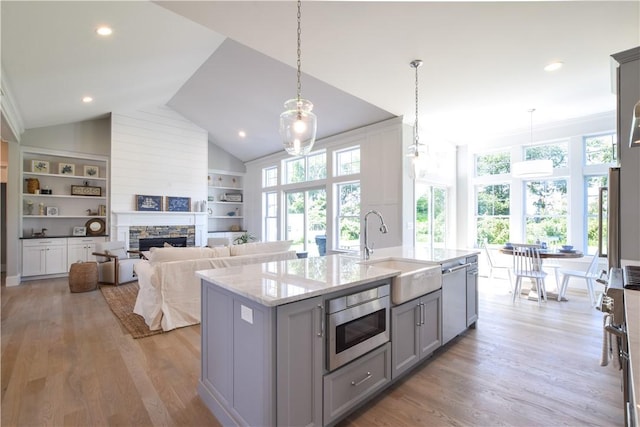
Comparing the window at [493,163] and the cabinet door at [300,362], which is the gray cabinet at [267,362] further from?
the window at [493,163]

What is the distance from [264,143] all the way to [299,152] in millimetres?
5335

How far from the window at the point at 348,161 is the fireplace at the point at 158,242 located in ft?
13.8

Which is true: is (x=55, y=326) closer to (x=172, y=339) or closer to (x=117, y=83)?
(x=172, y=339)

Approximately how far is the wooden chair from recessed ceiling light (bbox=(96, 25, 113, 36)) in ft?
12.5

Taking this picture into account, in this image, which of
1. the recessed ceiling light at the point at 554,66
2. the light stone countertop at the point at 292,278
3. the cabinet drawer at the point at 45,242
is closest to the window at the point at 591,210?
the recessed ceiling light at the point at 554,66

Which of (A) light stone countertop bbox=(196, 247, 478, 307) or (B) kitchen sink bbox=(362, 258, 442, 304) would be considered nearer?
(A) light stone countertop bbox=(196, 247, 478, 307)

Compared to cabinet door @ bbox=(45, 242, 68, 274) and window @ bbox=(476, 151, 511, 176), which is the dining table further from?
cabinet door @ bbox=(45, 242, 68, 274)

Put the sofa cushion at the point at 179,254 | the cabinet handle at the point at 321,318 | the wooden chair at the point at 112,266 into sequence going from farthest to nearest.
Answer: the wooden chair at the point at 112,266
the sofa cushion at the point at 179,254
the cabinet handle at the point at 321,318

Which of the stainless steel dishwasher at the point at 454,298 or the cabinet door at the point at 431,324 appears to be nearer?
the cabinet door at the point at 431,324

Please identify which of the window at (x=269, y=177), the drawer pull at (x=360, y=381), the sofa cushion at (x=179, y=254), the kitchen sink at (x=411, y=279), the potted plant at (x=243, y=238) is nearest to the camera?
the drawer pull at (x=360, y=381)

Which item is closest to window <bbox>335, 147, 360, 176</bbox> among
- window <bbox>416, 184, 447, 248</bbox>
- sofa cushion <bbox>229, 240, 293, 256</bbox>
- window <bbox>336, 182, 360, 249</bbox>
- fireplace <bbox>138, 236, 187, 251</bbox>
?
window <bbox>336, 182, 360, 249</bbox>

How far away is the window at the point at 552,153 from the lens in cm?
568

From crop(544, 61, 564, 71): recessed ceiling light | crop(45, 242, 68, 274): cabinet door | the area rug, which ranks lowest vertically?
the area rug

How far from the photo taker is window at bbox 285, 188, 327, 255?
7266 mm
